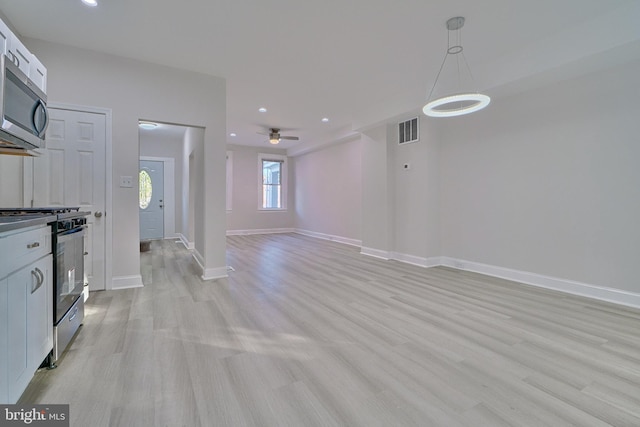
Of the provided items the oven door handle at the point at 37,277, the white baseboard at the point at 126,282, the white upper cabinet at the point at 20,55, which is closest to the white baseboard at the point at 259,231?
the white baseboard at the point at 126,282

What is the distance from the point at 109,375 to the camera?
5.78 ft

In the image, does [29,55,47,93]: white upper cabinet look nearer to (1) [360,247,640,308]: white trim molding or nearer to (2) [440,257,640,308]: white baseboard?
(1) [360,247,640,308]: white trim molding

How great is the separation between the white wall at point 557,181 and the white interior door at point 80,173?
5.09 metres

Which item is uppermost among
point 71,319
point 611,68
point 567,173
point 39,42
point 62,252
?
point 39,42

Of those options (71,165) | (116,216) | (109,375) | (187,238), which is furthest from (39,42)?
(187,238)

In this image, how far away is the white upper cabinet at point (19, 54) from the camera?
5.96 feet

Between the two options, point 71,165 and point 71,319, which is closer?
point 71,319

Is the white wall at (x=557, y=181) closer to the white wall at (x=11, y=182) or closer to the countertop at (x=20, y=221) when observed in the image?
the countertop at (x=20, y=221)

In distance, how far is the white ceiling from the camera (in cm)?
266

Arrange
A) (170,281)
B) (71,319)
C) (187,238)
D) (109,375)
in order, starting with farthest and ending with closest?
(187,238) → (170,281) → (71,319) → (109,375)

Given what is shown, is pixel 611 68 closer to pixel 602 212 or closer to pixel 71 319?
pixel 602 212

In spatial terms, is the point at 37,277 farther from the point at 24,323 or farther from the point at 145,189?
the point at 145,189

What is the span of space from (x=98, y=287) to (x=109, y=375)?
7.25 ft

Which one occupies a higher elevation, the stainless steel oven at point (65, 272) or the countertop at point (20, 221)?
the countertop at point (20, 221)
